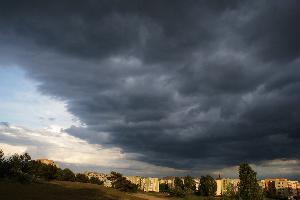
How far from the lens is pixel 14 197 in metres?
76.4

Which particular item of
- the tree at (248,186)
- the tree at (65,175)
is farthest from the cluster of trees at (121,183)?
the tree at (248,186)

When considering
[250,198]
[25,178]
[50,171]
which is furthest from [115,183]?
[250,198]

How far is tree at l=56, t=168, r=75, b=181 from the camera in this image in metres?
175

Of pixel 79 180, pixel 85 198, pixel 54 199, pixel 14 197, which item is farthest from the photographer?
pixel 79 180

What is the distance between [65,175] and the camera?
183 meters

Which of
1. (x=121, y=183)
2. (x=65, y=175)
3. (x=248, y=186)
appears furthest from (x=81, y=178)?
(x=248, y=186)

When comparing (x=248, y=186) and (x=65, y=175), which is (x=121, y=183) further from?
(x=248, y=186)

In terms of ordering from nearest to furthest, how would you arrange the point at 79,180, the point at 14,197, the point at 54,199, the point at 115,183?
1. the point at 14,197
2. the point at 54,199
3. the point at 115,183
4. the point at 79,180

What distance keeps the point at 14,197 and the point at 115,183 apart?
90177 mm

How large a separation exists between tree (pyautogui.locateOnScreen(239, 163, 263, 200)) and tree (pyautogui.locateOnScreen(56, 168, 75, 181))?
4071 inches

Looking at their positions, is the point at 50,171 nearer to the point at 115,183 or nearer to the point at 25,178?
the point at 115,183

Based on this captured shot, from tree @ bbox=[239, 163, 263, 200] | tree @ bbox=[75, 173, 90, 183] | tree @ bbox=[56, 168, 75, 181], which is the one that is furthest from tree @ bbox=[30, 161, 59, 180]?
tree @ bbox=[239, 163, 263, 200]

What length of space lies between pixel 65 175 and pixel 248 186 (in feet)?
372

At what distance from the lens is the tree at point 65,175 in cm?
17535
